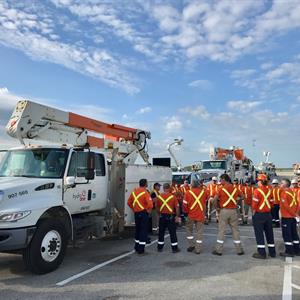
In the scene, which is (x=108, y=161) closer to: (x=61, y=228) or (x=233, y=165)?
(x=61, y=228)

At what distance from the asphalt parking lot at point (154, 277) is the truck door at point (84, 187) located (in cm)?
115

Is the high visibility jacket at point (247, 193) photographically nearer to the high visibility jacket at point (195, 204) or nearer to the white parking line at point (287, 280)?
the high visibility jacket at point (195, 204)

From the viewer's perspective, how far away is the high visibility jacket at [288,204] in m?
9.29

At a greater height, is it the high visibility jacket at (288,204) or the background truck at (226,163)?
the background truck at (226,163)

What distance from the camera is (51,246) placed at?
7430 mm

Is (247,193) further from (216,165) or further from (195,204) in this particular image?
(216,165)

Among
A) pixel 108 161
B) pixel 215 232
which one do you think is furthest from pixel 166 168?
pixel 108 161

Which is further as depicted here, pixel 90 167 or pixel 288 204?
pixel 288 204

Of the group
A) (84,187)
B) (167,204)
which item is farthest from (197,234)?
(84,187)

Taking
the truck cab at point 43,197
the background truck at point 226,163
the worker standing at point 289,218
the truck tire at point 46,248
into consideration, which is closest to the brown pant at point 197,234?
the worker standing at point 289,218

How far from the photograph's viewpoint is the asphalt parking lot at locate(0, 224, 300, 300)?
6.20 meters

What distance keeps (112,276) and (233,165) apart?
844 inches

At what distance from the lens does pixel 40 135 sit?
8.73m

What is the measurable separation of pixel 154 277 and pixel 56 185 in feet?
8.48
